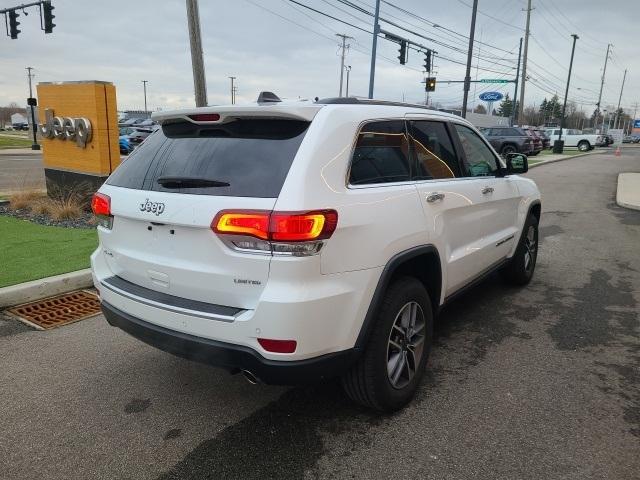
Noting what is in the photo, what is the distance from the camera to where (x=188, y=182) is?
280cm

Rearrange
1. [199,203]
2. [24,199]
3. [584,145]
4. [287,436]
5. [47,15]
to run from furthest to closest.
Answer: [584,145]
[47,15]
[24,199]
[287,436]
[199,203]

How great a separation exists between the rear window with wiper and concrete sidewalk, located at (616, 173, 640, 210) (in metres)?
11.9

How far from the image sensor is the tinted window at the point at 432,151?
3.54 metres

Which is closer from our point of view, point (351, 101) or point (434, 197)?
point (351, 101)

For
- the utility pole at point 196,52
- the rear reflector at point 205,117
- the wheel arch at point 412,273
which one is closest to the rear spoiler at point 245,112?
the rear reflector at point 205,117

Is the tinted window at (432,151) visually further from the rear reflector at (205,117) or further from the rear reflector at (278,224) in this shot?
the rear reflector at (205,117)

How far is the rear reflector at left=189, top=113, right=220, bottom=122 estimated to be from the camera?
9.68 feet

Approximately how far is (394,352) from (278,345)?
3.13ft

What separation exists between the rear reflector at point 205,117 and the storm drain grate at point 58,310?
2.58 meters

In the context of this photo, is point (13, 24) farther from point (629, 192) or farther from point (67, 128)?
point (629, 192)

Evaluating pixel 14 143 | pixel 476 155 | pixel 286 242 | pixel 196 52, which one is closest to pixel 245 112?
pixel 286 242

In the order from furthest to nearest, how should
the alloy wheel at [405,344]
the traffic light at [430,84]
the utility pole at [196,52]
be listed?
the traffic light at [430,84] < the utility pole at [196,52] < the alloy wheel at [405,344]

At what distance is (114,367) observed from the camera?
150 inches

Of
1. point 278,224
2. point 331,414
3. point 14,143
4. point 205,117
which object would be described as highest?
point 205,117
